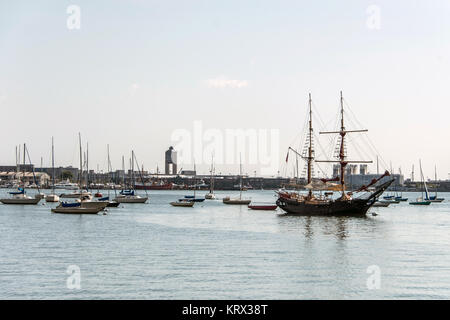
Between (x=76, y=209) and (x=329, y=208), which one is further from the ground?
(x=76, y=209)

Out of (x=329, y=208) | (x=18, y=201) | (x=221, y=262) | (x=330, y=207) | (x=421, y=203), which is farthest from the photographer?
(x=421, y=203)

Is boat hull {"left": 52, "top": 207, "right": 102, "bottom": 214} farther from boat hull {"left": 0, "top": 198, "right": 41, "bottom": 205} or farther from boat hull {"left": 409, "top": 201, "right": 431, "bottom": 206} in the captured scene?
boat hull {"left": 409, "top": 201, "right": 431, "bottom": 206}

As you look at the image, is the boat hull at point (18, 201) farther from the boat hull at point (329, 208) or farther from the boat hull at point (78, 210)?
the boat hull at point (329, 208)

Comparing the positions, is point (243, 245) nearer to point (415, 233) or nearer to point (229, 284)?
point (229, 284)

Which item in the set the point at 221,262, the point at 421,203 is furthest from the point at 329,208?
the point at 421,203

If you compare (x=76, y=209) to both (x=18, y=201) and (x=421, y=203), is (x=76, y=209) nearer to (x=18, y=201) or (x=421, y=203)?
(x=18, y=201)

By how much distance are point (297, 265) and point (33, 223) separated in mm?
45958

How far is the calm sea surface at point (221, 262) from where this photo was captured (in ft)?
97.7

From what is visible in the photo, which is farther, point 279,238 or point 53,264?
point 279,238

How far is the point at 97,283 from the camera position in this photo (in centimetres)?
3152

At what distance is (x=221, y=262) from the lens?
39062 millimetres

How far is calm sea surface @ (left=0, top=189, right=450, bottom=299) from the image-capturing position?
29.8 m

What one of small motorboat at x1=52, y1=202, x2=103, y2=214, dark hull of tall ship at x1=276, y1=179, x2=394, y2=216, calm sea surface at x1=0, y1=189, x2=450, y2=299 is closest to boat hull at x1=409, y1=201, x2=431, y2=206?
dark hull of tall ship at x1=276, y1=179, x2=394, y2=216
